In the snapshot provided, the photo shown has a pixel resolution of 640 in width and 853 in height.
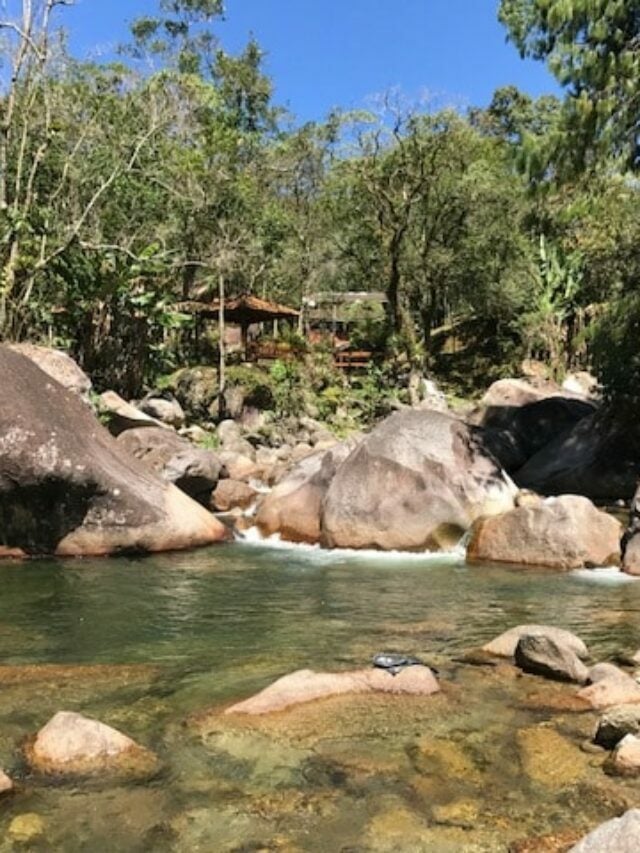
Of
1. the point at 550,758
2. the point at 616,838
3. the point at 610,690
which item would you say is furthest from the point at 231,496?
the point at 616,838

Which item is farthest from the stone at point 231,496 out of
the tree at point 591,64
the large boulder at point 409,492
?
the tree at point 591,64

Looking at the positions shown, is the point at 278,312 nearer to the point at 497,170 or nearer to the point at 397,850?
the point at 497,170

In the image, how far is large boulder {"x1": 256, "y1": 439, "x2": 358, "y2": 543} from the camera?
1391cm

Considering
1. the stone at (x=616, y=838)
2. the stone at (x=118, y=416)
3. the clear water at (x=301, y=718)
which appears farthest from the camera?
the stone at (x=118, y=416)

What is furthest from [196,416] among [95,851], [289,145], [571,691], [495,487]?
[95,851]

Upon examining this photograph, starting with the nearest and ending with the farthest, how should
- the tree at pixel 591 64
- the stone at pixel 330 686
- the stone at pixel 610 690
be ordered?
the stone at pixel 330 686 → the stone at pixel 610 690 → the tree at pixel 591 64

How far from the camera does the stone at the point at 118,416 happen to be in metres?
18.4

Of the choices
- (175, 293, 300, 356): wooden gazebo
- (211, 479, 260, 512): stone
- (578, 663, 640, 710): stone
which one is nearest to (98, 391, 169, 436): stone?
(211, 479, 260, 512): stone

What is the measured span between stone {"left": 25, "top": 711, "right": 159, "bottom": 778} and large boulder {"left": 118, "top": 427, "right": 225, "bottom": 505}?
997 cm

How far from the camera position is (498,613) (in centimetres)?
905

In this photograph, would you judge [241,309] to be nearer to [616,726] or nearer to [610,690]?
[610,690]

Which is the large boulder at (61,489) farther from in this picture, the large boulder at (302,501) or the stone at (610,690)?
the stone at (610,690)

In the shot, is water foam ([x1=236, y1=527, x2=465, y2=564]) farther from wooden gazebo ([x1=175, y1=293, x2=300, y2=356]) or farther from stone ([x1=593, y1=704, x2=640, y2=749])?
wooden gazebo ([x1=175, y1=293, x2=300, y2=356])

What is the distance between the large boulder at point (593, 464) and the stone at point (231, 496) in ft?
17.6
